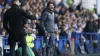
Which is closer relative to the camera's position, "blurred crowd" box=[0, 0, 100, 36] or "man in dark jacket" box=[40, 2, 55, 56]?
"man in dark jacket" box=[40, 2, 55, 56]

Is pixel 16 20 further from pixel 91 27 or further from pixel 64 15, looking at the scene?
pixel 91 27

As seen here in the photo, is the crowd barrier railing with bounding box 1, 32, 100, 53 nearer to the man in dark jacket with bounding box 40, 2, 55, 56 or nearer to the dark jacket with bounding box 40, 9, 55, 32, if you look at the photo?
the man in dark jacket with bounding box 40, 2, 55, 56

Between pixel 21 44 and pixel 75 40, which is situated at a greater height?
pixel 21 44

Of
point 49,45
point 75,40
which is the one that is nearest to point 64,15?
point 75,40

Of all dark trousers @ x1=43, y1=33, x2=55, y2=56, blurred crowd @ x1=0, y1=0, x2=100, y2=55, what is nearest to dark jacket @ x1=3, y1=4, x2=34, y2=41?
dark trousers @ x1=43, y1=33, x2=55, y2=56

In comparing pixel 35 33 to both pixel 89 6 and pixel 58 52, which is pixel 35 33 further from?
pixel 89 6

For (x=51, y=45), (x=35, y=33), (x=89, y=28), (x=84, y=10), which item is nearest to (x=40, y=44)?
(x=35, y=33)

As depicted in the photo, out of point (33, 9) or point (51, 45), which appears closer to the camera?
point (51, 45)

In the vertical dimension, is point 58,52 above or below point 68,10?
below

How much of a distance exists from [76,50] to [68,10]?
329 cm

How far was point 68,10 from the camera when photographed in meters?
21.9

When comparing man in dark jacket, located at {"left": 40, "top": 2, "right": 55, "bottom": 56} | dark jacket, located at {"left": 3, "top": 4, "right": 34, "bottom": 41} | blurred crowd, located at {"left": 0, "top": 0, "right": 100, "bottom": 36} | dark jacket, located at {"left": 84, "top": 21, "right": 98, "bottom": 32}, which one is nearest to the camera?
dark jacket, located at {"left": 3, "top": 4, "right": 34, "bottom": 41}

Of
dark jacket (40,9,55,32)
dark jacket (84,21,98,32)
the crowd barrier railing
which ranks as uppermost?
dark jacket (40,9,55,32)

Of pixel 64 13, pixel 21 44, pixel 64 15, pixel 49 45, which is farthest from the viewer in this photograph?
pixel 64 13
